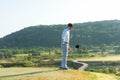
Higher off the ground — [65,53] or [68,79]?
[65,53]

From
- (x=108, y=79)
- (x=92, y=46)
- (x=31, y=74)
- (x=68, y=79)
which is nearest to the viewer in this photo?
(x=68, y=79)

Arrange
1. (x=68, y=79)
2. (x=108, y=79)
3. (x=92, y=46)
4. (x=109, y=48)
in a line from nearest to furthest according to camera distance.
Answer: (x=68, y=79) < (x=108, y=79) < (x=109, y=48) < (x=92, y=46)

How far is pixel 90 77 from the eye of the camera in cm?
2044

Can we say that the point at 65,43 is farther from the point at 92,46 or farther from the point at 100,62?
the point at 92,46

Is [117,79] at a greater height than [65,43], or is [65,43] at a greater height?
[65,43]

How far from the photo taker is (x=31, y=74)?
19969mm

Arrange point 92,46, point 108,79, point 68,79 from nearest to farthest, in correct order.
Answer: point 68,79 < point 108,79 < point 92,46

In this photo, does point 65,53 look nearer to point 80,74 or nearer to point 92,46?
point 80,74

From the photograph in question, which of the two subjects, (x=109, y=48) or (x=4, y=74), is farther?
(x=109, y=48)

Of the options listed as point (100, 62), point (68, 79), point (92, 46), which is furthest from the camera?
point (92, 46)

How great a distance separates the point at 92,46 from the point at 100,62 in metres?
84.6

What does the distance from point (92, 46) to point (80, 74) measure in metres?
177

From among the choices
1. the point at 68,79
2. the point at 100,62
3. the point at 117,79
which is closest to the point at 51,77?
the point at 68,79

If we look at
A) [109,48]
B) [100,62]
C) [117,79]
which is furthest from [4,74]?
[109,48]
